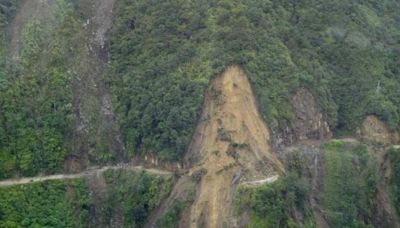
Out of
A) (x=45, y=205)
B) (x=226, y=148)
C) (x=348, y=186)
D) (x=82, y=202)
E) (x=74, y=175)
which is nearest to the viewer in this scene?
(x=226, y=148)

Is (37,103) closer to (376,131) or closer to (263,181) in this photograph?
(263,181)

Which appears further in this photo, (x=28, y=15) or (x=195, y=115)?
(x=28, y=15)

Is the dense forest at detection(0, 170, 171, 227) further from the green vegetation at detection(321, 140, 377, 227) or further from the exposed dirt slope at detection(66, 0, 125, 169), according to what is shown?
the green vegetation at detection(321, 140, 377, 227)

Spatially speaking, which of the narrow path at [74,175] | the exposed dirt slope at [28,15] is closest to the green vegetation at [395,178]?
the narrow path at [74,175]

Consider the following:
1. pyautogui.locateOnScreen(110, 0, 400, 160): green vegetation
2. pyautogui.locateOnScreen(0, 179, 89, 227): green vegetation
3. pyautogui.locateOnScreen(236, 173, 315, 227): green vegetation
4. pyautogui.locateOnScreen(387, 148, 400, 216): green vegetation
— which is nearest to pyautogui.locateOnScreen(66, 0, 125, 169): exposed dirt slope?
pyautogui.locateOnScreen(110, 0, 400, 160): green vegetation

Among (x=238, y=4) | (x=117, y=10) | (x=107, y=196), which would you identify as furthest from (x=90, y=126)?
(x=238, y=4)

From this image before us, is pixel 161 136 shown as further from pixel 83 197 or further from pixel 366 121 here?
pixel 366 121

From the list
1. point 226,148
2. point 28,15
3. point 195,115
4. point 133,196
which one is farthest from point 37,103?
point 226,148
